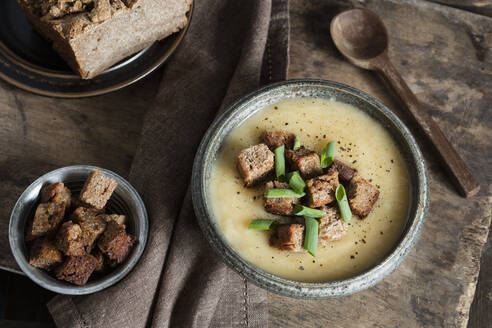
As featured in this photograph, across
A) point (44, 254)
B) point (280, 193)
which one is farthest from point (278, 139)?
point (44, 254)

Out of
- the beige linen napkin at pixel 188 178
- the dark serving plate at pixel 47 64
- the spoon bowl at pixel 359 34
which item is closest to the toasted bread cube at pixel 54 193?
the beige linen napkin at pixel 188 178

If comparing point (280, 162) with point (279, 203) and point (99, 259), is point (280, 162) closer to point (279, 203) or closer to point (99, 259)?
point (279, 203)

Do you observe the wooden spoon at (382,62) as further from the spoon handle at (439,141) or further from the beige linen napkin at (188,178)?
the beige linen napkin at (188,178)

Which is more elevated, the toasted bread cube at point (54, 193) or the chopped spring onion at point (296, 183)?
the toasted bread cube at point (54, 193)

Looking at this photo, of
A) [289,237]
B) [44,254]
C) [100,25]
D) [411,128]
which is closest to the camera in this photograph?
[289,237]

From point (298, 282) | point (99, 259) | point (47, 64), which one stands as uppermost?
point (47, 64)

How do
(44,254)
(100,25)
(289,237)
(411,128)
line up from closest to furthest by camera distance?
1. (289,237)
2. (44,254)
3. (100,25)
4. (411,128)

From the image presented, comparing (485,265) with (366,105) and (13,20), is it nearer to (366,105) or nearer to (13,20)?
(366,105)
